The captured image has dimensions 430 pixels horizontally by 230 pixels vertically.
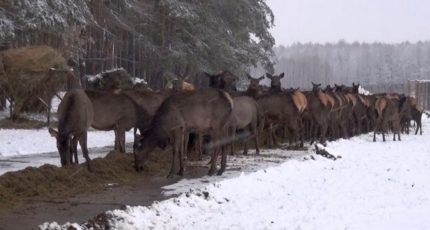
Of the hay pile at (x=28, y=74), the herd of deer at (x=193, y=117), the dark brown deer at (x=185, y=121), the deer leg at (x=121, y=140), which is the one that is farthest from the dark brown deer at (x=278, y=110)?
the hay pile at (x=28, y=74)

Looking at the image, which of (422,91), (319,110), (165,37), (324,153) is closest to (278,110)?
(324,153)

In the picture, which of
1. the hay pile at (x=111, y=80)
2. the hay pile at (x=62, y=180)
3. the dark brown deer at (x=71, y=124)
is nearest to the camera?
the hay pile at (x=62, y=180)

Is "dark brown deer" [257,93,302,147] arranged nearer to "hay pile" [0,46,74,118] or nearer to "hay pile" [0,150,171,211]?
"hay pile" [0,150,171,211]

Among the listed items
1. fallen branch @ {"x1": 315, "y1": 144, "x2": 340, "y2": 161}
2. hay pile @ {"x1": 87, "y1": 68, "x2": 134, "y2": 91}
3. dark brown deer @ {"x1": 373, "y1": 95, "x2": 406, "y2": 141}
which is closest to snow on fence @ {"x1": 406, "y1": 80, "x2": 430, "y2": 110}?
dark brown deer @ {"x1": 373, "y1": 95, "x2": 406, "y2": 141}

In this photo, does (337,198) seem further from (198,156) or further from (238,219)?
(198,156)

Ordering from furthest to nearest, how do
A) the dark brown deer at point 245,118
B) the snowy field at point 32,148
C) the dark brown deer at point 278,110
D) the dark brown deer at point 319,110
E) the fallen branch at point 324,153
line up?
the dark brown deer at point 319,110, the dark brown deer at point 278,110, the fallen branch at point 324,153, the dark brown deer at point 245,118, the snowy field at point 32,148

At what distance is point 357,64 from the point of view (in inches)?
5212

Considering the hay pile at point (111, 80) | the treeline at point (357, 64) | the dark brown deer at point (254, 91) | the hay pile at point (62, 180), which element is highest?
the treeline at point (357, 64)

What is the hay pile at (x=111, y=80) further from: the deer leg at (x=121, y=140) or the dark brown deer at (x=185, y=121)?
the dark brown deer at (x=185, y=121)

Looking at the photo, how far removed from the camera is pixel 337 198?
11555 mm

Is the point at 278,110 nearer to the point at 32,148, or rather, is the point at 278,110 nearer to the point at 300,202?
the point at 32,148

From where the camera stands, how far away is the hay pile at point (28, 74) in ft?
76.0

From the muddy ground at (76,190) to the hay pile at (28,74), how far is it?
11380 millimetres

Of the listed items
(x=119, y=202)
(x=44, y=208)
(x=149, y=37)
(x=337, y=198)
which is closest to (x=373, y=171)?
(x=337, y=198)
